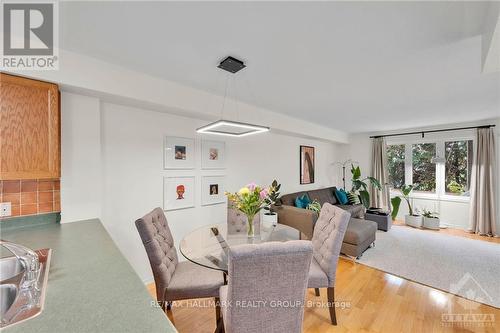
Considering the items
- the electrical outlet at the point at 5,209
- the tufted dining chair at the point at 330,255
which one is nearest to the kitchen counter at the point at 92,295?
the electrical outlet at the point at 5,209

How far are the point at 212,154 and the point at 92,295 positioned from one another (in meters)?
2.38

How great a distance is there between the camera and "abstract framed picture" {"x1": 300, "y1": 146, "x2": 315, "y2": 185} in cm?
491

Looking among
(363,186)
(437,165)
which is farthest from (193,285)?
(437,165)

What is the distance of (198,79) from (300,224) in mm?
2509

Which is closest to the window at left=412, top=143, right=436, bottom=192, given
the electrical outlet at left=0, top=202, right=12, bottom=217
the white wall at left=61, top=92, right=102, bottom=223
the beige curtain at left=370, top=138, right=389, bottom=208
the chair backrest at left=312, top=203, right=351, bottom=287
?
the beige curtain at left=370, top=138, right=389, bottom=208

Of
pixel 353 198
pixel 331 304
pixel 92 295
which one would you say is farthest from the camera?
pixel 353 198

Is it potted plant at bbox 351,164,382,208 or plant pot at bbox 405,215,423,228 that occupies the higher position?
potted plant at bbox 351,164,382,208

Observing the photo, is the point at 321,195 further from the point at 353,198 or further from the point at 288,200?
the point at 288,200

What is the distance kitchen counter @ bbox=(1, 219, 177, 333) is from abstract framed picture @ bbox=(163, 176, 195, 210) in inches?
47.3

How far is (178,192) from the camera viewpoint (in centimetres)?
276

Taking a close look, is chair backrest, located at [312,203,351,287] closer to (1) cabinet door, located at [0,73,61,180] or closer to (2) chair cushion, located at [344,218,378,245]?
(2) chair cushion, located at [344,218,378,245]

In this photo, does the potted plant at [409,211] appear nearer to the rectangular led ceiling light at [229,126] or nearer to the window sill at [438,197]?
the window sill at [438,197]

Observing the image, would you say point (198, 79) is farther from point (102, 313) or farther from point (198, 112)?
point (102, 313)

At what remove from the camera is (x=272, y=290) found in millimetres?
1160
